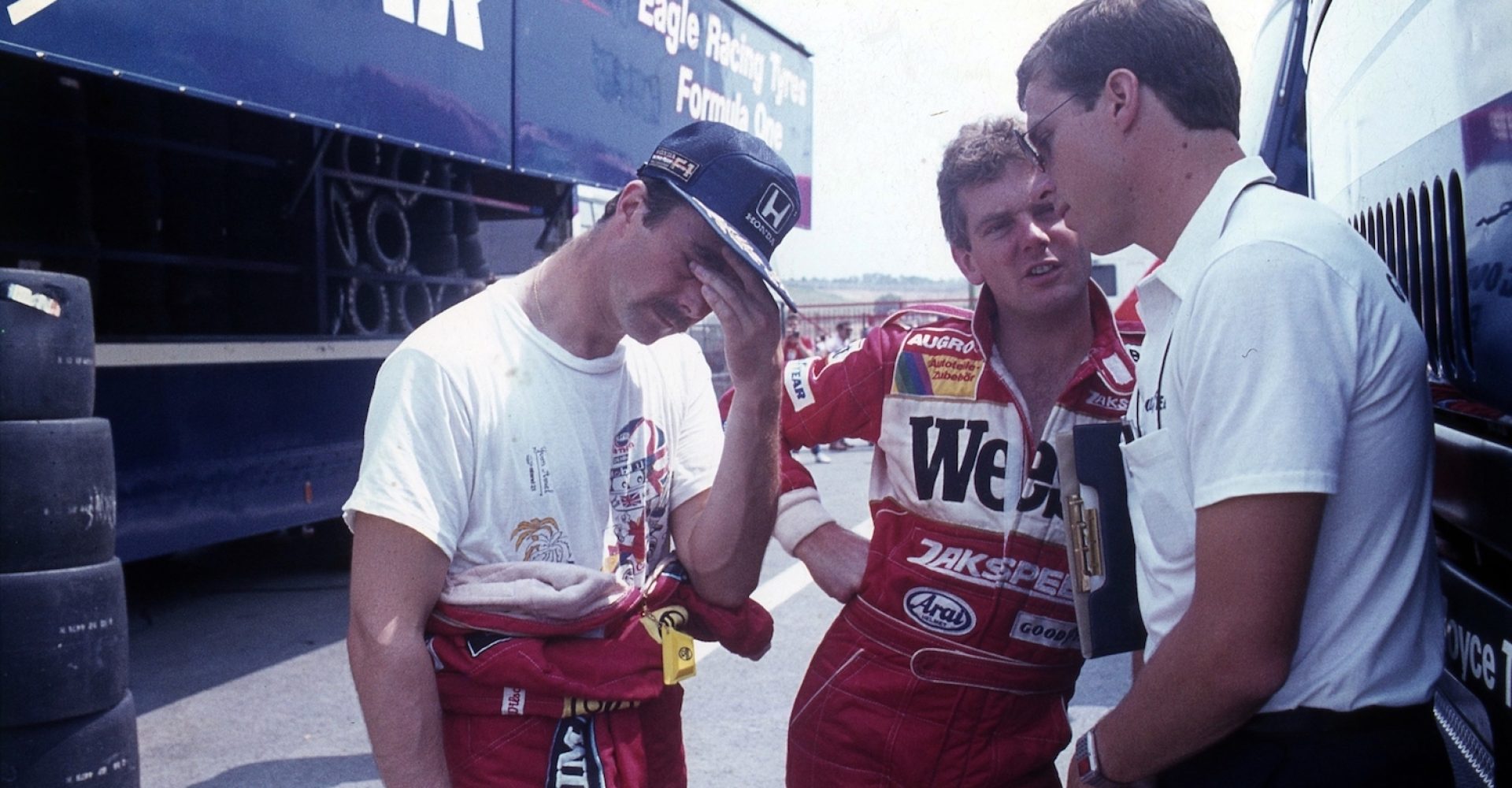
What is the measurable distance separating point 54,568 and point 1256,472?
2.92m

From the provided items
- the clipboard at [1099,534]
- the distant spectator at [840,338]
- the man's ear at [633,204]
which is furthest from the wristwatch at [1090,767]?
the distant spectator at [840,338]

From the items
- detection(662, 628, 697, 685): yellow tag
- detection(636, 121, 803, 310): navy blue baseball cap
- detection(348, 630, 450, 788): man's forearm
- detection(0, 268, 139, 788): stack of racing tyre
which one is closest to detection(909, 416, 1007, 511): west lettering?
detection(636, 121, 803, 310): navy blue baseball cap

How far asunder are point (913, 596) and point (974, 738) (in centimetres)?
27

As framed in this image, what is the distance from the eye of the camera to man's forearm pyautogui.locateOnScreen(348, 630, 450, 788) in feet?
5.84

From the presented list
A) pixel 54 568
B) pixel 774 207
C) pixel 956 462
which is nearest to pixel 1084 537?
pixel 956 462

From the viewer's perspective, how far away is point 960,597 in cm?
221

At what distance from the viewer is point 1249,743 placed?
1.46 m

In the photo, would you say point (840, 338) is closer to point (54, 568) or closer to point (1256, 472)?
point (54, 568)

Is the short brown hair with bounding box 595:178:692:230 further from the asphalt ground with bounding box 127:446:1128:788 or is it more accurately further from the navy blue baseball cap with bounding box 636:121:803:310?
the asphalt ground with bounding box 127:446:1128:788

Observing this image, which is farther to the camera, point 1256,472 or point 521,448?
point 521,448

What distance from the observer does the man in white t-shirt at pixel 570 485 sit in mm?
1812

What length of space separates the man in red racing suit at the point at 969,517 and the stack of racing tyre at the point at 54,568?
6.12ft

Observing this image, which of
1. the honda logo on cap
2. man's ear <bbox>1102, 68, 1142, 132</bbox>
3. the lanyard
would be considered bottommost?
the lanyard

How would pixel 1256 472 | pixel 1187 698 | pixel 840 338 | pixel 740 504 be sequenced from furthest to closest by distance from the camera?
pixel 840 338 → pixel 740 504 → pixel 1187 698 → pixel 1256 472
